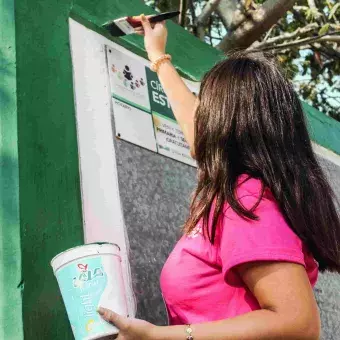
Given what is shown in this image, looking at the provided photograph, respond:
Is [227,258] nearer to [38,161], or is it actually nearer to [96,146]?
[38,161]

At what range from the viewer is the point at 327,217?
1.75 meters

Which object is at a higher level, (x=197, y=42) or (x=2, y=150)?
(x=197, y=42)

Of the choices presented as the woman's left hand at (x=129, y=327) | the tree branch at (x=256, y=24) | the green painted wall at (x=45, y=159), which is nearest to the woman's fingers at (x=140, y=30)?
the green painted wall at (x=45, y=159)

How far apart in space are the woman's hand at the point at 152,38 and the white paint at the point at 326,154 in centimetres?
157

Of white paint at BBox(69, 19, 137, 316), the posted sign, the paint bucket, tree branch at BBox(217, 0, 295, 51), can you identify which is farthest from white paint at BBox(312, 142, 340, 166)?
the paint bucket

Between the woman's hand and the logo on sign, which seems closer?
the logo on sign

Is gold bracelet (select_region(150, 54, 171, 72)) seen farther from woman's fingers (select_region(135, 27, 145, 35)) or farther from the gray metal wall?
the gray metal wall

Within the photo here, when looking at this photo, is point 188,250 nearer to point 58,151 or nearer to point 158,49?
point 58,151

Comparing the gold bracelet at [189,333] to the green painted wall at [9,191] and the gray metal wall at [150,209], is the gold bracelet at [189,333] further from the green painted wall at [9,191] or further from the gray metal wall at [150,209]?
the gray metal wall at [150,209]

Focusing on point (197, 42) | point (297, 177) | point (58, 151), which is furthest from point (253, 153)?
point (197, 42)

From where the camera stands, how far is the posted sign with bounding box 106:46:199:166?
257 centimetres

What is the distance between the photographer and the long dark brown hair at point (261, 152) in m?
1.69

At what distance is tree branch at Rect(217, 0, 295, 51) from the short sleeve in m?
4.00

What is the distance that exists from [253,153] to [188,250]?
0.32m
